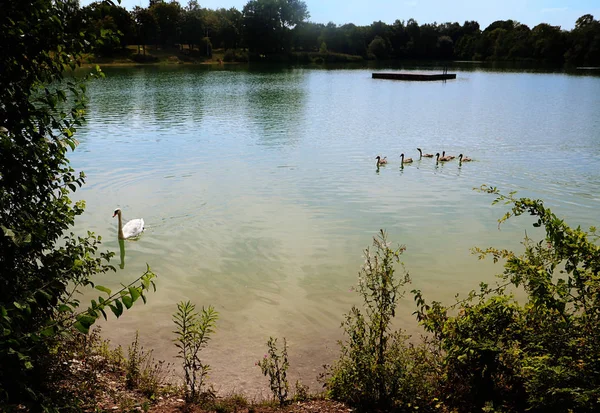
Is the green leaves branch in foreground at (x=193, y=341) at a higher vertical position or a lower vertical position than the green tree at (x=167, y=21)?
lower

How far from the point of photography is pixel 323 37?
16200cm

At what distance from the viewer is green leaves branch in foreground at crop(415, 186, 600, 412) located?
4293mm

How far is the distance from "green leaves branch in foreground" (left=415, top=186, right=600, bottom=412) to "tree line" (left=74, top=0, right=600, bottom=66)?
110m

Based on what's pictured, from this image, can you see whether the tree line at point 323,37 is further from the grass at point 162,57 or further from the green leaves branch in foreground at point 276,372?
the green leaves branch in foreground at point 276,372

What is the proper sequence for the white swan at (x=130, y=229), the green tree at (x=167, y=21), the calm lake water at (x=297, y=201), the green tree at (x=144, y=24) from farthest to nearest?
the green tree at (x=167, y=21)
the green tree at (x=144, y=24)
the white swan at (x=130, y=229)
the calm lake water at (x=297, y=201)

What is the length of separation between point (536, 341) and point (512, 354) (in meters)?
0.51

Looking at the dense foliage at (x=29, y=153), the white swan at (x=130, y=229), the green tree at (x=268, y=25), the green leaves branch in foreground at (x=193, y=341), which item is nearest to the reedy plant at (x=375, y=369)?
the green leaves branch in foreground at (x=193, y=341)

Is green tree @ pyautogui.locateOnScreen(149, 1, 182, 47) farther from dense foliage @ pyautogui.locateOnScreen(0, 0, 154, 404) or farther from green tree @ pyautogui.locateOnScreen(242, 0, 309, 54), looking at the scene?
dense foliage @ pyautogui.locateOnScreen(0, 0, 154, 404)

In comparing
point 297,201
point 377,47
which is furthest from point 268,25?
point 297,201

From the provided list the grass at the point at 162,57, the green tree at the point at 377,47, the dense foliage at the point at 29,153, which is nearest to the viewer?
the dense foliage at the point at 29,153

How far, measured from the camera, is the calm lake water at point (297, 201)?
959 cm

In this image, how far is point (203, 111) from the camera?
40594 mm

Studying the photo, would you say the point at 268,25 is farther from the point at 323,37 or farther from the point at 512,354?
the point at 512,354

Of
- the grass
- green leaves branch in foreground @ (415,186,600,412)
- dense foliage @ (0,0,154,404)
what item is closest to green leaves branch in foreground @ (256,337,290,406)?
green leaves branch in foreground @ (415,186,600,412)
